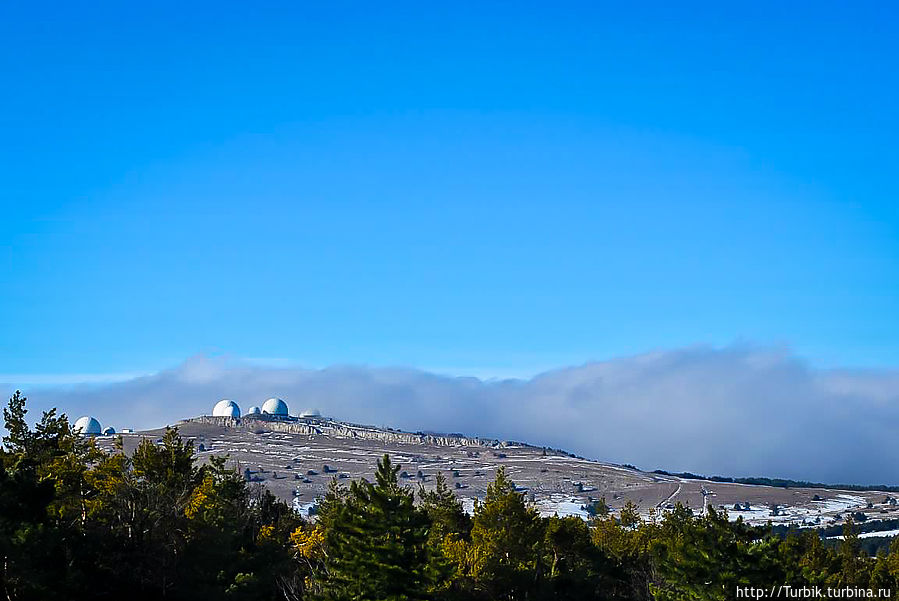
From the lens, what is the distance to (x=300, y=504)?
153 meters

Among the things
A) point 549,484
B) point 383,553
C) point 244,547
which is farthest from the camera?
point 549,484

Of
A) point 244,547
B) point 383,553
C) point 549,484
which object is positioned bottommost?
point 549,484

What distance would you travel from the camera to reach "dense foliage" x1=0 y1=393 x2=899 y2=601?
121 feet

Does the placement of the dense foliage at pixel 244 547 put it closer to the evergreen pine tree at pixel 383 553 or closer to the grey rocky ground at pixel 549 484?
the evergreen pine tree at pixel 383 553

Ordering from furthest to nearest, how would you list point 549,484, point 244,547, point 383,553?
point 549,484, point 244,547, point 383,553

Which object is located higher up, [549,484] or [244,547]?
[244,547]

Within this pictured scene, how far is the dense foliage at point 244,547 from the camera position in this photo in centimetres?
3681

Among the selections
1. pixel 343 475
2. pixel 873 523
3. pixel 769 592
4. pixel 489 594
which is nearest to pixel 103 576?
pixel 489 594

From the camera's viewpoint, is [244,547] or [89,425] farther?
[89,425]

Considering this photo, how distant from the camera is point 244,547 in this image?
2003 inches

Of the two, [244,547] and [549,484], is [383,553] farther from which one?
[549,484]

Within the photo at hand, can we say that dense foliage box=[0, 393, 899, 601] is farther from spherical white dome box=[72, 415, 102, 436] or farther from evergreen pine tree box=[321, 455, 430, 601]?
spherical white dome box=[72, 415, 102, 436]

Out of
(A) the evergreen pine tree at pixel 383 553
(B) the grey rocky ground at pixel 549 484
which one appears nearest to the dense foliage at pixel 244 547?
(A) the evergreen pine tree at pixel 383 553

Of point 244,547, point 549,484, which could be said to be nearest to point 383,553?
point 244,547
